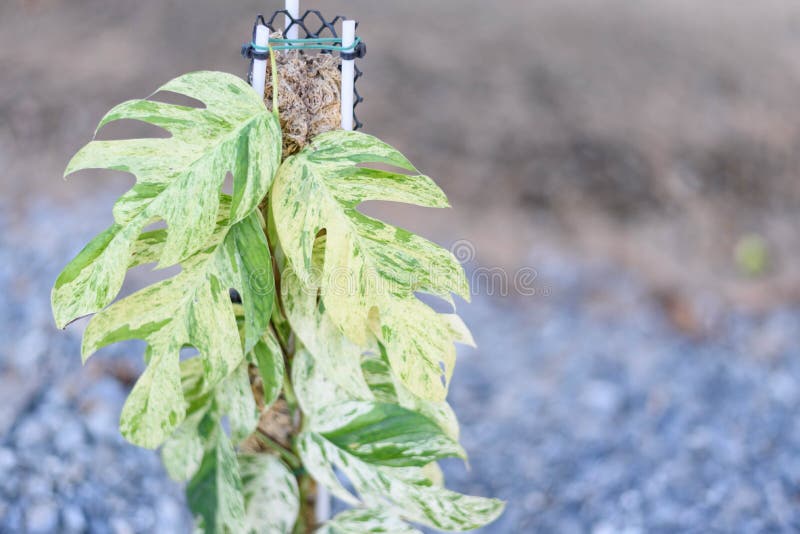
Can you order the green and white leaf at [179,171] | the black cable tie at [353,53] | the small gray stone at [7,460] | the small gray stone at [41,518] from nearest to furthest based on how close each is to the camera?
the green and white leaf at [179,171]
the black cable tie at [353,53]
the small gray stone at [41,518]
the small gray stone at [7,460]

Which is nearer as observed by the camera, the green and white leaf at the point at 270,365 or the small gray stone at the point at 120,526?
the green and white leaf at the point at 270,365

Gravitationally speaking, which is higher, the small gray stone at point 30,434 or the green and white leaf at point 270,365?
the green and white leaf at point 270,365

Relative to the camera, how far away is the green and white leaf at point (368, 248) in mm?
728

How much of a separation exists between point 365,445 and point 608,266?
167 cm

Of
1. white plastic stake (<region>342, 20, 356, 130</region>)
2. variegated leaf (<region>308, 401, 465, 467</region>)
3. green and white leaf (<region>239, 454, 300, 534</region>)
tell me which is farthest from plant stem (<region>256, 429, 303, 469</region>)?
white plastic stake (<region>342, 20, 356, 130</region>)

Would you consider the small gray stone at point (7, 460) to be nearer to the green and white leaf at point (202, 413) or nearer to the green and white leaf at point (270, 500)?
the green and white leaf at point (202, 413)

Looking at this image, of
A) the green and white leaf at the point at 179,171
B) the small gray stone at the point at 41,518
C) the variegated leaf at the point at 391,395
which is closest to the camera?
the green and white leaf at the point at 179,171

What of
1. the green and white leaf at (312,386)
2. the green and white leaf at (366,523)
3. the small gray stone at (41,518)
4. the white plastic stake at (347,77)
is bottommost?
the small gray stone at (41,518)

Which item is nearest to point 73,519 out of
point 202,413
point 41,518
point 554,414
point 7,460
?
point 41,518

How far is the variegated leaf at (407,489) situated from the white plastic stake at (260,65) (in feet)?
1.38

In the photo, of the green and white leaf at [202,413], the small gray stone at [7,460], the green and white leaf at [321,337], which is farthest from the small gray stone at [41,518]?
the green and white leaf at [321,337]

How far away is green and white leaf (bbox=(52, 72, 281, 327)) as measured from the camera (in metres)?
0.69

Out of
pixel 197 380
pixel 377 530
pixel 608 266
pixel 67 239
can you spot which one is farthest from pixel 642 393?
pixel 67 239

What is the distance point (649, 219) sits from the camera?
247 cm
